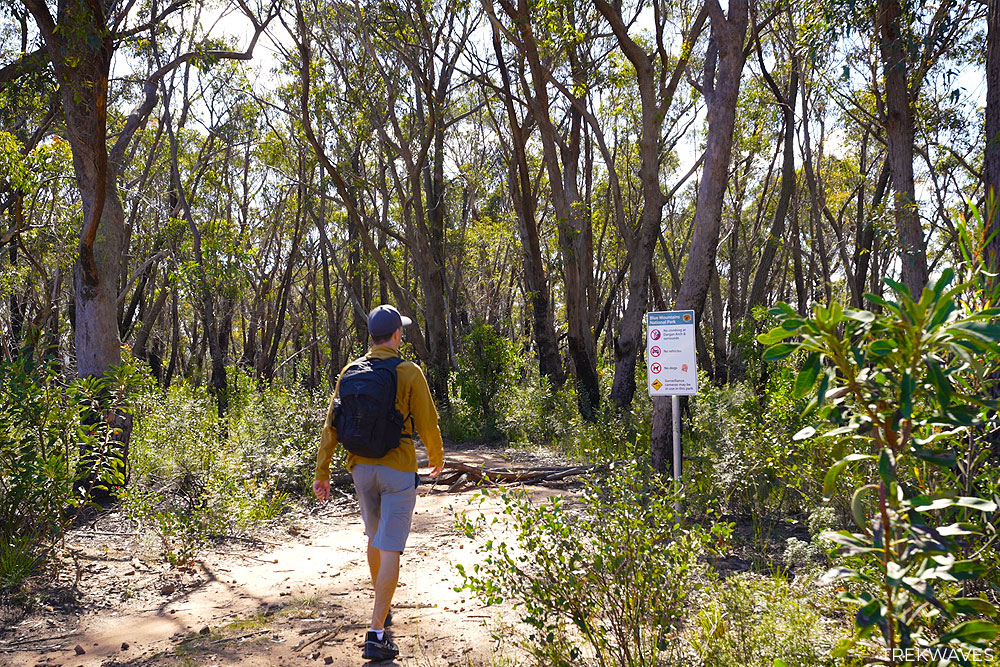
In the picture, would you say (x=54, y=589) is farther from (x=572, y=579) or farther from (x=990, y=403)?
(x=990, y=403)

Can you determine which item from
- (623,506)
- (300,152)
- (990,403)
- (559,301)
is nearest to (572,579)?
(623,506)

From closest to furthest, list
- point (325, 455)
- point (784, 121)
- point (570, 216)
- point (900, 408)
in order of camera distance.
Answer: point (900, 408), point (325, 455), point (570, 216), point (784, 121)

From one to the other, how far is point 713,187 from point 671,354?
2.22m

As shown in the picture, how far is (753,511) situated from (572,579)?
136 inches

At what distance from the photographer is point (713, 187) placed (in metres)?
6.80

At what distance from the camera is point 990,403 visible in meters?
1.97

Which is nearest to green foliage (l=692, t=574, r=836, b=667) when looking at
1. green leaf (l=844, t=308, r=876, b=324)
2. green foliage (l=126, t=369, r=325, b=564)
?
green leaf (l=844, t=308, r=876, b=324)

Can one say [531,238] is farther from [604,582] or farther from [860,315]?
[860,315]

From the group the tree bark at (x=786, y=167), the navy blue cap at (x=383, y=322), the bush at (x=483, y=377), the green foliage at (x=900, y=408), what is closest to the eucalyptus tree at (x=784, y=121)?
the tree bark at (x=786, y=167)

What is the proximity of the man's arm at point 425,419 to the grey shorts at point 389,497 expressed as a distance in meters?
0.19

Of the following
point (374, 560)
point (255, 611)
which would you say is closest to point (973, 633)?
point (374, 560)

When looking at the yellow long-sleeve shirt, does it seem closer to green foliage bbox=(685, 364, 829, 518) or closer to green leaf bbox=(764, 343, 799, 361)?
green leaf bbox=(764, 343, 799, 361)

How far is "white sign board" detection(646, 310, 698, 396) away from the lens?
5352 millimetres

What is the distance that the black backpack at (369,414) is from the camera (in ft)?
12.4
